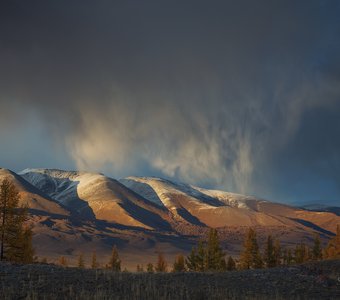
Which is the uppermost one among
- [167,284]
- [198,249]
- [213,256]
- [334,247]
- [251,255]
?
[334,247]

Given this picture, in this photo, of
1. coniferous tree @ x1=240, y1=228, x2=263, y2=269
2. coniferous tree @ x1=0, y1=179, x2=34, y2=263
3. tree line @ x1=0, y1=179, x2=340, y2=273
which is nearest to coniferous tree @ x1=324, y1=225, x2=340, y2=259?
tree line @ x1=0, y1=179, x2=340, y2=273

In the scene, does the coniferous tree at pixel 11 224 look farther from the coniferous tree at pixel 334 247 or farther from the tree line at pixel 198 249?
the coniferous tree at pixel 334 247

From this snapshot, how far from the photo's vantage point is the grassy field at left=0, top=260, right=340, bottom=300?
60.7 ft

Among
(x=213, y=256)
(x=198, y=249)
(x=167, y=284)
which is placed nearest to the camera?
(x=167, y=284)

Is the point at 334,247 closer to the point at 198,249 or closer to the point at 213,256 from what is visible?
the point at 213,256

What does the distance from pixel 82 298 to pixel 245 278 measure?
11729mm

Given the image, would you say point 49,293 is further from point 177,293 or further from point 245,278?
point 245,278

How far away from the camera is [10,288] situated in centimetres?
1839

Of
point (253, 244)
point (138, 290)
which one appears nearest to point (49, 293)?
point (138, 290)

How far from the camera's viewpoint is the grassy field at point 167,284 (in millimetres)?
18503

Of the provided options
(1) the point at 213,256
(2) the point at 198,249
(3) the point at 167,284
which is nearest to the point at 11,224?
(3) the point at 167,284

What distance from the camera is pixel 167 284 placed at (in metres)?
22.0

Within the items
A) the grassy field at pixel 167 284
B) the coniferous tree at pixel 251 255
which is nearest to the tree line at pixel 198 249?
the coniferous tree at pixel 251 255

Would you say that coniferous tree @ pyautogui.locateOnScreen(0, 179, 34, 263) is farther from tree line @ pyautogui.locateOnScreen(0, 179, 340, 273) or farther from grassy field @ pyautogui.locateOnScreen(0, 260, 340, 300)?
grassy field @ pyautogui.locateOnScreen(0, 260, 340, 300)
